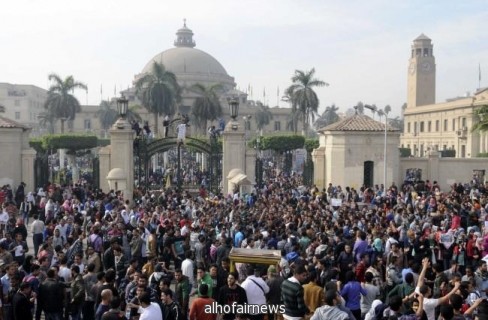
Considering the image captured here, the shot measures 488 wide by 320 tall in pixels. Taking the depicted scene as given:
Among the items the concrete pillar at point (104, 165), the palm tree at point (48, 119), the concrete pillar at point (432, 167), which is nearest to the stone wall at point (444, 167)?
the concrete pillar at point (432, 167)

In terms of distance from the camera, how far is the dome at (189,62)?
11356 cm

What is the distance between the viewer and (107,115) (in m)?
91.6

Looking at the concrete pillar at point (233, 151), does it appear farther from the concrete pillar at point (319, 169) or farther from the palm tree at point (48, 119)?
the palm tree at point (48, 119)

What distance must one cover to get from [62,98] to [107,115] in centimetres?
2884

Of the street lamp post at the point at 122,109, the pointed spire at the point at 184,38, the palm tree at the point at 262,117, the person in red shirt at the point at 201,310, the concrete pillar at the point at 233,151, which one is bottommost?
the person in red shirt at the point at 201,310

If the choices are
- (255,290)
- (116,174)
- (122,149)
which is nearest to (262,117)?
(122,149)

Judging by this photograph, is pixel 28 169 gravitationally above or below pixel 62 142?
below

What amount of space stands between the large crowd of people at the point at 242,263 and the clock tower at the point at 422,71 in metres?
76.7

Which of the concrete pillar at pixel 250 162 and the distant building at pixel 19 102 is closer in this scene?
the concrete pillar at pixel 250 162

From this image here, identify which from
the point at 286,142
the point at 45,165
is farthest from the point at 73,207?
the point at 286,142

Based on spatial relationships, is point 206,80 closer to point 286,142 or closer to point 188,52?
point 188,52

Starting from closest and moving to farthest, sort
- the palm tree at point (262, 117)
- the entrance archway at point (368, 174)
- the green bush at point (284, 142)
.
→ the entrance archway at point (368, 174) → the green bush at point (284, 142) → the palm tree at point (262, 117)

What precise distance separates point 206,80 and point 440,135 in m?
48.4

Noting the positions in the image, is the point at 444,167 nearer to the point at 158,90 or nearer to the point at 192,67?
the point at 158,90
